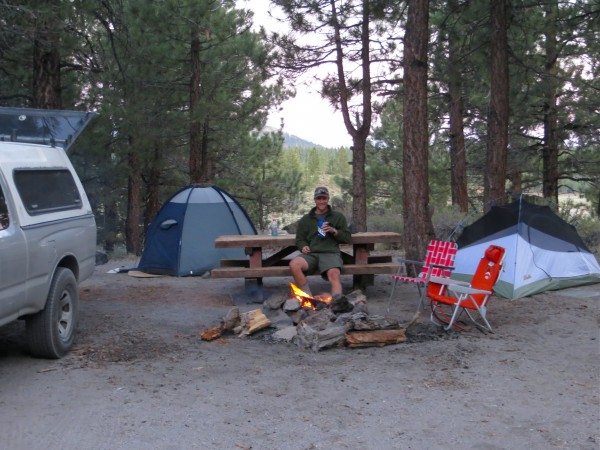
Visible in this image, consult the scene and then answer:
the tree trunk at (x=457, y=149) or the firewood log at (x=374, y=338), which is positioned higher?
the tree trunk at (x=457, y=149)

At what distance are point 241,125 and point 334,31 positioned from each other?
5.94 meters

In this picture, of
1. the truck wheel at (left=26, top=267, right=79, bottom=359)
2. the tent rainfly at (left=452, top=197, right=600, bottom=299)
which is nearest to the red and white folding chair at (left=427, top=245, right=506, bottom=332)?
the tent rainfly at (left=452, top=197, right=600, bottom=299)

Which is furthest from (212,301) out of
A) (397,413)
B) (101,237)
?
(101,237)

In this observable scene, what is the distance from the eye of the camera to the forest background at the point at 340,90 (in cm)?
1132

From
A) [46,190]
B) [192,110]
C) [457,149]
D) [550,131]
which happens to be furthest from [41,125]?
[550,131]

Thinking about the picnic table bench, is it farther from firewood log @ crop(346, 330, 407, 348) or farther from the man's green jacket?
firewood log @ crop(346, 330, 407, 348)

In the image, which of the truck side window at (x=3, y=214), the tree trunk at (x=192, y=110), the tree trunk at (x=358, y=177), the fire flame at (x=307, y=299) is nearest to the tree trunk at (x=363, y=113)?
the tree trunk at (x=358, y=177)

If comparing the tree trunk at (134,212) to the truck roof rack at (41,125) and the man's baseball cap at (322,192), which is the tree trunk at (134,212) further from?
the truck roof rack at (41,125)

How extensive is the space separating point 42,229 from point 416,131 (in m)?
5.97

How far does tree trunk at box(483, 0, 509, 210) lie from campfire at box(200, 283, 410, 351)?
607cm

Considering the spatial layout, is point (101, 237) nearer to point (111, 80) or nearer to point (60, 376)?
point (111, 80)

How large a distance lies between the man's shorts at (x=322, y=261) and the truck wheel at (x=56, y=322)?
293 cm

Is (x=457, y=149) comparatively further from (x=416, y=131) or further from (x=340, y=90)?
(x=416, y=131)

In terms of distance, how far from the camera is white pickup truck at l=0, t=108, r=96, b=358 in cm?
508
